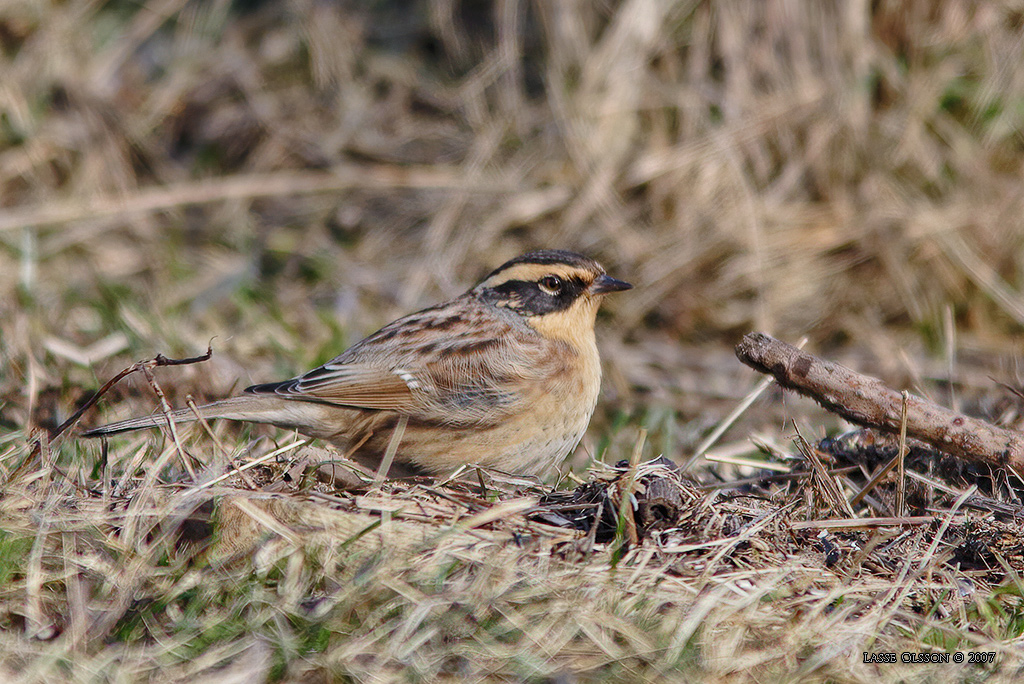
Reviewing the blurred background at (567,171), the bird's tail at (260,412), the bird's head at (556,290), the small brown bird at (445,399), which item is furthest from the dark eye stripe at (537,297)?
the blurred background at (567,171)

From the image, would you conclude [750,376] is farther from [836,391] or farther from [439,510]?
[439,510]

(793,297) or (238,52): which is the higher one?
(238,52)

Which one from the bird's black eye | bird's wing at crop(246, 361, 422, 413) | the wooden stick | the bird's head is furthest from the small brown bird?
the wooden stick

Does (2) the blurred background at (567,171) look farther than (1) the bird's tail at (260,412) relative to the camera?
Yes

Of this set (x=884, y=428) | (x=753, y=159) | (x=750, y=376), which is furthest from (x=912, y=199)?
(x=884, y=428)

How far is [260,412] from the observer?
5688mm

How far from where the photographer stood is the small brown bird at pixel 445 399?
18.9 ft

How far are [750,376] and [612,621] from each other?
211 inches

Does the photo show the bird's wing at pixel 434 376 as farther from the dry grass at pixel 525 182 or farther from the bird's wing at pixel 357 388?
the dry grass at pixel 525 182

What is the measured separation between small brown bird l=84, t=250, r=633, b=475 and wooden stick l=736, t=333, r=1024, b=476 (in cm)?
126

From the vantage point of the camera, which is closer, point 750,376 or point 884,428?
point 884,428

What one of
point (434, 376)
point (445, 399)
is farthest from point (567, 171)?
point (445, 399)

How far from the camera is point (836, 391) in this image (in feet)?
16.0

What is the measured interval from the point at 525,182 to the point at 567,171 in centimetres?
40
